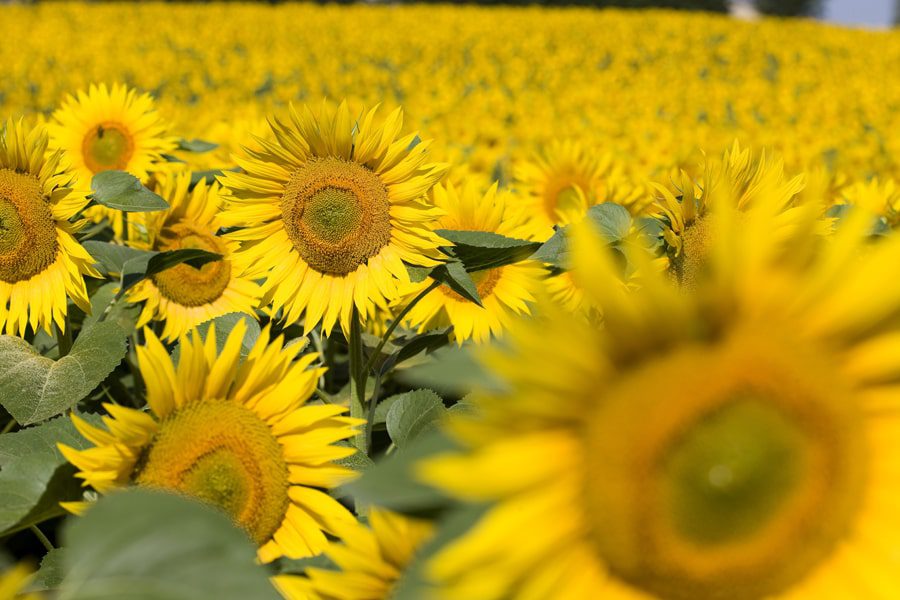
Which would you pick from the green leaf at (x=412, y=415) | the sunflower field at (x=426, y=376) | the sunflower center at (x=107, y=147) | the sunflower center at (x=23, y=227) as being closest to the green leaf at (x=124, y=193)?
the sunflower field at (x=426, y=376)

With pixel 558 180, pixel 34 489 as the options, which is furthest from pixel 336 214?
pixel 558 180

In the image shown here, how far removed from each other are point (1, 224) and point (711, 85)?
12165 mm

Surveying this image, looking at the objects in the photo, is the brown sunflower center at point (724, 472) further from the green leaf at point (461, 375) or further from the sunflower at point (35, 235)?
the sunflower at point (35, 235)

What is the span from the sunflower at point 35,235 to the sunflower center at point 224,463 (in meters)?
0.77

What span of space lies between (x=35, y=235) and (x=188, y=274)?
0.59 metres

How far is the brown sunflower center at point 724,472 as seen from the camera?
85cm

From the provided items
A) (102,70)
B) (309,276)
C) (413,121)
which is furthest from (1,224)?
(102,70)

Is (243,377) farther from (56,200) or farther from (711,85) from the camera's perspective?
(711,85)

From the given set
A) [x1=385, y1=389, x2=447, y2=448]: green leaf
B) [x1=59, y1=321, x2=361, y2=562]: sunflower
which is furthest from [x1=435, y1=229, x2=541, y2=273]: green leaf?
[x1=59, y1=321, x2=361, y2=562]: sunflower

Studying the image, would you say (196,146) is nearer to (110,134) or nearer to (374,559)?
(110,134)

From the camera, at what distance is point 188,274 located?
97.7 inches

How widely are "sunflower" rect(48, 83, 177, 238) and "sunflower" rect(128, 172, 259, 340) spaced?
48cm

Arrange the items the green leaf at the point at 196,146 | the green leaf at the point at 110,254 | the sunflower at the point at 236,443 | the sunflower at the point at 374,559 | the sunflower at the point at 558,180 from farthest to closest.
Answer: the sunflower at the point at 558,180 → the green leaf at the point at 196,146 → the green leaf at the point at 110,254 → the sunflower at the point at 236,443 → the sunflower at the point at 374,559

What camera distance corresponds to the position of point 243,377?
134 centimetres
